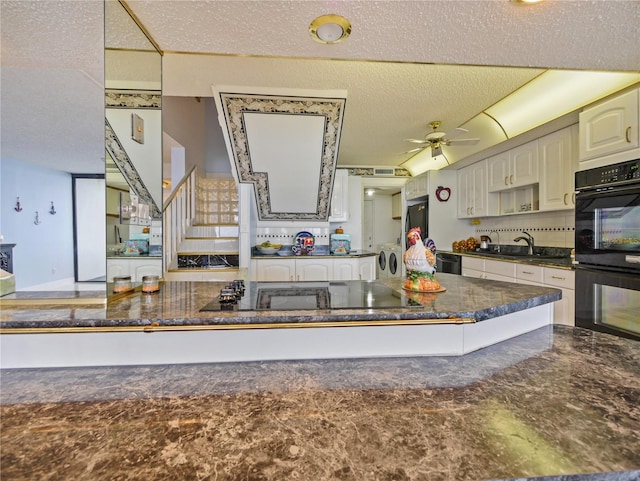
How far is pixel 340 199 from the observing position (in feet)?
15.6

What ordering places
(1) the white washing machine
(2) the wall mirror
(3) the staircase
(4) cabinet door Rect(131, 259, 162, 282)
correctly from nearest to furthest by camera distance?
(2) the wall mirror
(4) cabinet door Rect(131, 259, 162, 282)
(3) the staircase
(1) the white washing machine

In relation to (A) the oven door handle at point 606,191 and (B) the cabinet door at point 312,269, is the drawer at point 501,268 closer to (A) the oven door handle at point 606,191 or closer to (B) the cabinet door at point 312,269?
(A) the oven door handle at point 606,191

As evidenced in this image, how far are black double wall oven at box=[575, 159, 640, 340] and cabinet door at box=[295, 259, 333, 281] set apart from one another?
2.57 metres

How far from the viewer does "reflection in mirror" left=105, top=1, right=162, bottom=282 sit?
4.36 feet

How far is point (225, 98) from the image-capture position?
8.64 feet

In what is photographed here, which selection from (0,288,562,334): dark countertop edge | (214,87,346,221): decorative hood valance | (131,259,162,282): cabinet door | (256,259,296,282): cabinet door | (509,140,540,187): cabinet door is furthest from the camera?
(256,259,296,282): cabinet door

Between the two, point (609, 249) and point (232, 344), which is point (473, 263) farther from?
point (232, 344)

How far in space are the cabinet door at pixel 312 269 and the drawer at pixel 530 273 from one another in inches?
84.0

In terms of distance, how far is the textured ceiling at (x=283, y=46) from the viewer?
1219 millimetres

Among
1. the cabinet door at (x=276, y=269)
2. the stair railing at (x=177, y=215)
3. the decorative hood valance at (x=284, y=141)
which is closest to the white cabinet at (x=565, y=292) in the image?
the decorative hood valance at (x=284, y=141)

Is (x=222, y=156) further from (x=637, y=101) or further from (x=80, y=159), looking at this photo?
(x=637, y=101)

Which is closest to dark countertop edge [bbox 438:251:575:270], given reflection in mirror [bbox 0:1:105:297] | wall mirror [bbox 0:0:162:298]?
wall mirror [bbox 0:0:162:298]

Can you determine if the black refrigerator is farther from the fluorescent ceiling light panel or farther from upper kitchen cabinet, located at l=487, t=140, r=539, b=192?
the fluorescent ceiling light panel

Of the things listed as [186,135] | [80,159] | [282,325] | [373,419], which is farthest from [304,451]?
[186,135]
